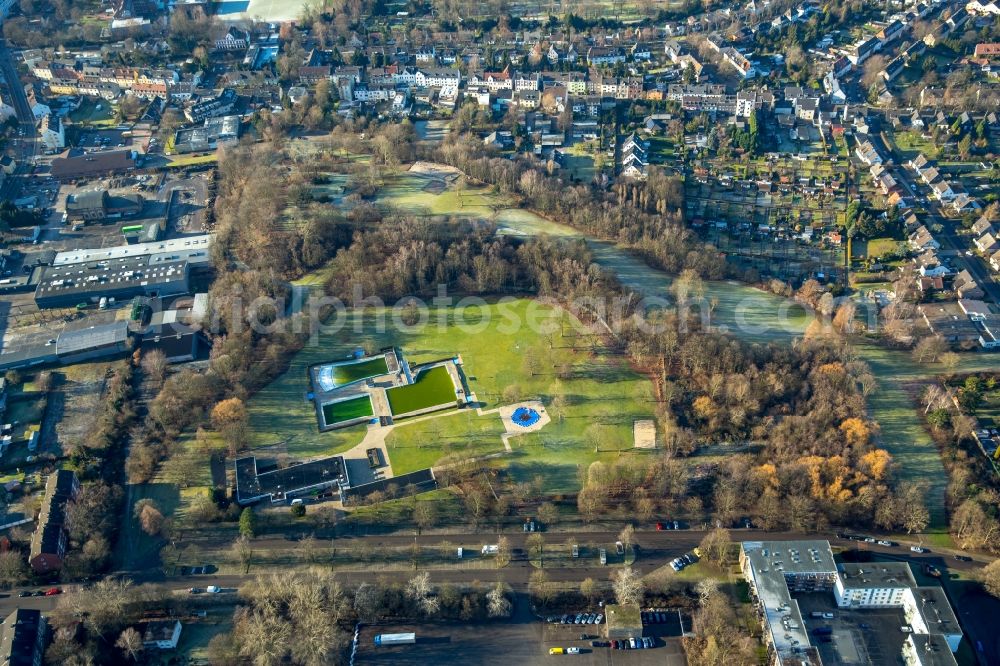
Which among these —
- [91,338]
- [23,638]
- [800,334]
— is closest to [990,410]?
[800,334]

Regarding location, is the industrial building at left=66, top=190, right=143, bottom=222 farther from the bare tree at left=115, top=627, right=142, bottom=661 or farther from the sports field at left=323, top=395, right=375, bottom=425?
the bare tree at left=115, top=627, right=142, bottom=661

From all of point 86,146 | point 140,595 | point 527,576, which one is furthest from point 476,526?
point 86,146

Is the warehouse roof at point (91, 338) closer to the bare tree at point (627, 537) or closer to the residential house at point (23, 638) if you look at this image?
the residential house at point (23, 638)

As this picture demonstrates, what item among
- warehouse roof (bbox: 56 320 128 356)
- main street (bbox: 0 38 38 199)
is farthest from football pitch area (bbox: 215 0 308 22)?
warehouse roof (bbox: 56 320 128 356)

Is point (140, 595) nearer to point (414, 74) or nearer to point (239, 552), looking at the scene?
point (239, 552)

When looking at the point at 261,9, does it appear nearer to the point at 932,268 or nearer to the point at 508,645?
the point at 932,268

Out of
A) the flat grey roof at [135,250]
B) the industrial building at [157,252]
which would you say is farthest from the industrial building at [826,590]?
the flat grey roof at [135,250]
